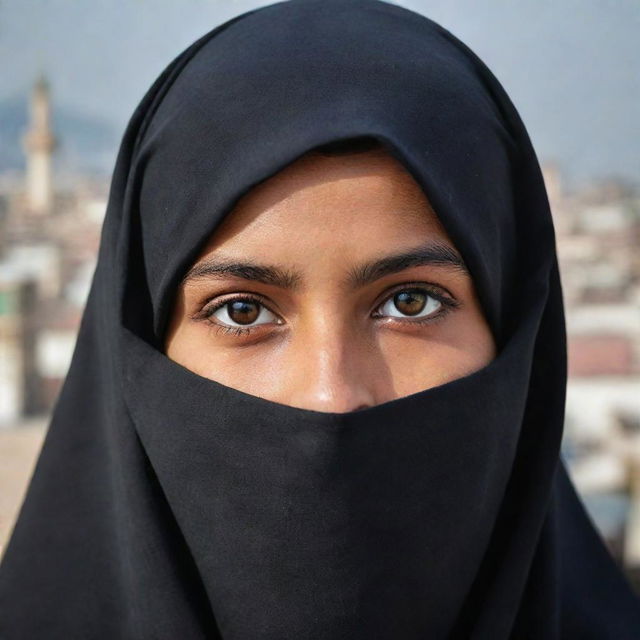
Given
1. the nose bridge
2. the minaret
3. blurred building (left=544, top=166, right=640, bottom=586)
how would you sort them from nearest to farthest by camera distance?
1. the nose bridge
2. the minaret
3. blurred building (left=544, top=166, right=640, bottom=586)

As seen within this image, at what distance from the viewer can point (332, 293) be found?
44.0 inches

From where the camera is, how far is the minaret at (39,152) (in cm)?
282

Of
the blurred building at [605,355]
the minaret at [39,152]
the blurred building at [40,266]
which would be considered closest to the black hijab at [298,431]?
the blurred building at [40,266]

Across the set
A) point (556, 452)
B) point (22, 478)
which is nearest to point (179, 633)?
point (556, 452)

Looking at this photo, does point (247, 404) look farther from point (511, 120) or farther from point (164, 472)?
point (511, 120)

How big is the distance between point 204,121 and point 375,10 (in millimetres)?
393

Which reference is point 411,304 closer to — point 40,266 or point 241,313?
point 241,313

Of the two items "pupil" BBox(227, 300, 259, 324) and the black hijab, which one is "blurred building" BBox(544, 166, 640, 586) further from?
"pupil" BBox(227, 300, 259, 324)

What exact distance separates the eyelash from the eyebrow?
0.04 metres

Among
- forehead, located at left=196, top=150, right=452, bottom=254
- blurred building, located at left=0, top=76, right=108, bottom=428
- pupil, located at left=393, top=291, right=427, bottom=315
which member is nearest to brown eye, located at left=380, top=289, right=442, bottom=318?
pupil, located at left=393, top=291, right=427, bottom=315

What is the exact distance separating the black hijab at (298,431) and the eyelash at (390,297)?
0.07 metres

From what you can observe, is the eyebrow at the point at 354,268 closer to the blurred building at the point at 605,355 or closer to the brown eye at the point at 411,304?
the brown eye at the point at 411,304

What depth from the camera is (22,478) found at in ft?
8.84

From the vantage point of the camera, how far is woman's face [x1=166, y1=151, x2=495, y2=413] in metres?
1.11
